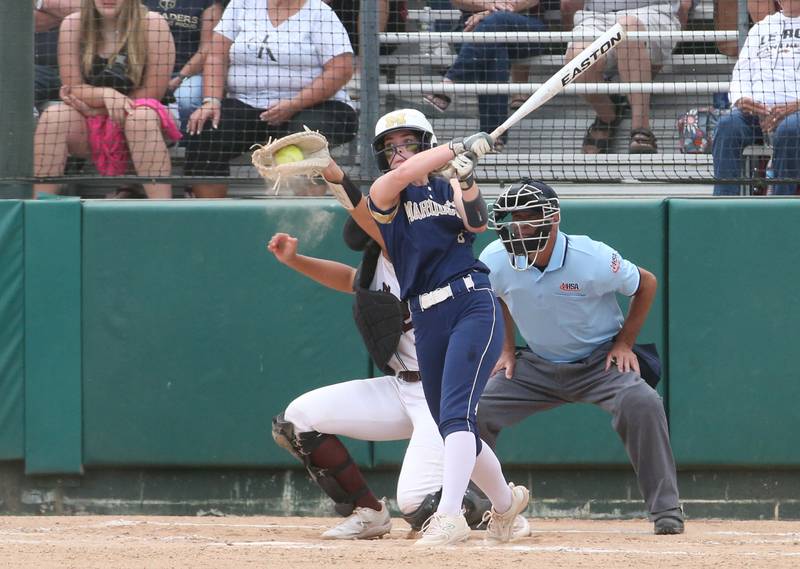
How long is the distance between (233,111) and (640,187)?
224cm

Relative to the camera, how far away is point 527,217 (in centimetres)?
484

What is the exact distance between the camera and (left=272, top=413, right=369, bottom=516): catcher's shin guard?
4.78 metres

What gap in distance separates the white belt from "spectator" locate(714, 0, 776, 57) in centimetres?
304

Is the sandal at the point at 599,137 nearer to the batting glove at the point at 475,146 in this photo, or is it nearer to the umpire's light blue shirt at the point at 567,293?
the umpire's light blue shirt at the point at 567,293

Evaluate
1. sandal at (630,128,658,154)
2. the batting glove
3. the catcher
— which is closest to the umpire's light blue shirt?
the catcher

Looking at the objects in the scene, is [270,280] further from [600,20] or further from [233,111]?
[600,20]

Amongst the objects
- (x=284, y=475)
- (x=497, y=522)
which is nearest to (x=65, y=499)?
(x=284, y=475)

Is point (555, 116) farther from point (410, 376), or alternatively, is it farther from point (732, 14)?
point (410, 376)

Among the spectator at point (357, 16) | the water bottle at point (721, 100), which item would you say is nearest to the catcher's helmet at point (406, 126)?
the spectator at point (357, 16)

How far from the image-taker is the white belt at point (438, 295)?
4.34 metres

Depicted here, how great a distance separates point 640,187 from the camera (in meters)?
6.41

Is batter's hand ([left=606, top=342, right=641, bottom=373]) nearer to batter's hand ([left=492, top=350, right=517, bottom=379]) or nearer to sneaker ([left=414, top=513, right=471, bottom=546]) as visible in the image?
batter's hand ([left=492, top=350, right=517, bottom=379])

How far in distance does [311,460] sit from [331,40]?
8.30 ft

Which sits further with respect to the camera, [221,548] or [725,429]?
[725,429]
